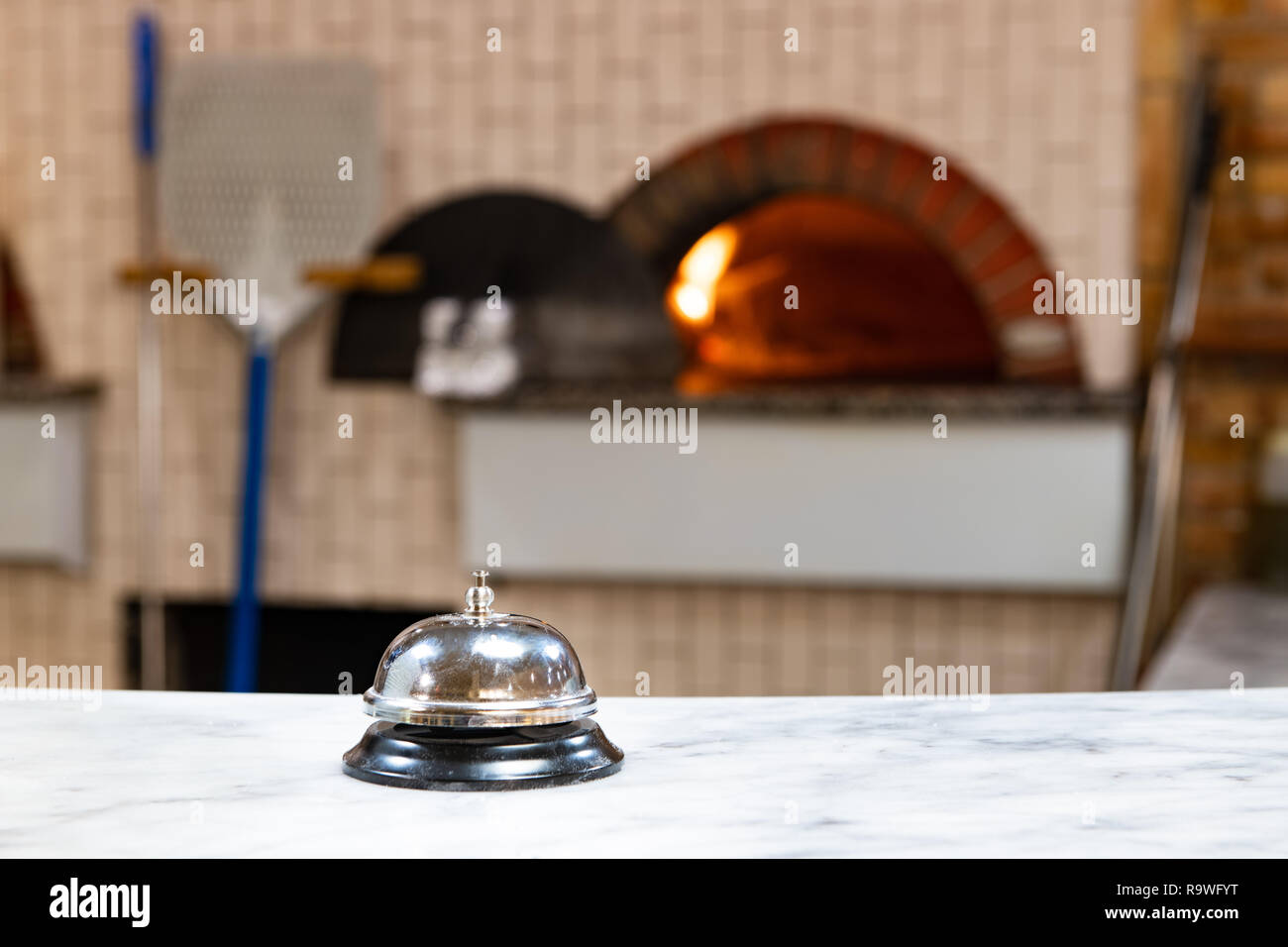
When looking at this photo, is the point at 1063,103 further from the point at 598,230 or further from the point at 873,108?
the point at 598,230

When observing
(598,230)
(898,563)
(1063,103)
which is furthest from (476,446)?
(1063,103)

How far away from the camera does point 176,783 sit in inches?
32.4

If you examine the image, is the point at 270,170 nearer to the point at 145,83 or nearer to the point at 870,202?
the point at 145,83

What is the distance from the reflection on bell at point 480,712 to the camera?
787 millimetres

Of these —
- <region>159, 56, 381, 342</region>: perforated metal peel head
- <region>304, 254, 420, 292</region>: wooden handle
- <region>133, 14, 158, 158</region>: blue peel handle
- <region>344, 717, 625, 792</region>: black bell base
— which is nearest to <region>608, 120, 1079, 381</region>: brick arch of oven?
<region>304, 254, 420, 292</region>: wooden handle

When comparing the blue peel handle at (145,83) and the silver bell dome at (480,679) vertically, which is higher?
the blue peel handle at (145,83)

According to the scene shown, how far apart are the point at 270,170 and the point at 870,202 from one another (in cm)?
131

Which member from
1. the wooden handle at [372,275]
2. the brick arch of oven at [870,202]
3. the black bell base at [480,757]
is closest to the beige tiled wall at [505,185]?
the brick arch of oven at [870,202]

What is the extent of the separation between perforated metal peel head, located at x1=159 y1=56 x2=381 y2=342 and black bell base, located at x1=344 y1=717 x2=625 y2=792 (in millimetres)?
2646

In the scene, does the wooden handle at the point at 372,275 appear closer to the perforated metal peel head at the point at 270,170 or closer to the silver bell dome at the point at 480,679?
the perforated metal peel head at the point at 270,170

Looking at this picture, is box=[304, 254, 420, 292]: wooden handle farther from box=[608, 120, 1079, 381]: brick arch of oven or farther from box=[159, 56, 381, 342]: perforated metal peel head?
box=[608, 120, 1079, 381]: brick arch of oven

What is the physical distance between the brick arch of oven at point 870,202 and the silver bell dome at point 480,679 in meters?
2.50

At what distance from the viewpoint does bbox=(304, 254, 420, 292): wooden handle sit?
333 centimetres

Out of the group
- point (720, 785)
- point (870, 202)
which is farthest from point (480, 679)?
point (870, 202)
